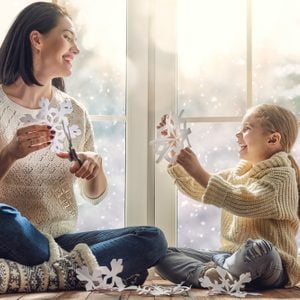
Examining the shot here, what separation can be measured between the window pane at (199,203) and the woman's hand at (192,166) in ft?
0.85

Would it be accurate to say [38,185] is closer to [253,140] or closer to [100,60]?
[100,60]

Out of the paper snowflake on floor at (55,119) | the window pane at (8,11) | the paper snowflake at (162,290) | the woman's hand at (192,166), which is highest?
the window pane at (8,11)

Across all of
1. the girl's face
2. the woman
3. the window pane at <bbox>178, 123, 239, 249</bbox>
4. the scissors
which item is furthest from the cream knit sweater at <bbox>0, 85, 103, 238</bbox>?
the girl's face

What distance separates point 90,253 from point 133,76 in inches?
24.2

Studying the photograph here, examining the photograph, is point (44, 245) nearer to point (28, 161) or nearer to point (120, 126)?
point (28, 161)

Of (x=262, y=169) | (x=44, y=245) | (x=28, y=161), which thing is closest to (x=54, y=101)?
(x=28, y=161)

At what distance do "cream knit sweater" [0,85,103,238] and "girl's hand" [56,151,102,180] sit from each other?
0.29 feet

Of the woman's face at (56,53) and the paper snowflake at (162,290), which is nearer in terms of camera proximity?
the paper snowflake at (162,290)

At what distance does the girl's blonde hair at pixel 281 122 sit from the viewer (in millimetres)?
1829

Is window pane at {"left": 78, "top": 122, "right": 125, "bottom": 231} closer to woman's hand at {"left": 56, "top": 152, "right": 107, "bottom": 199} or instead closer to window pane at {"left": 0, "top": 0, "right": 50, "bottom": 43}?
woman's hand at {"left": 56, "top": 152, "right": 107, "bottom": 199}

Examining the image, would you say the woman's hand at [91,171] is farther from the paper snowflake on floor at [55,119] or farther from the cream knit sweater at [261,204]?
the cream knit sweater at [261,204]

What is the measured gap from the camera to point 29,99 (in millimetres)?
1821

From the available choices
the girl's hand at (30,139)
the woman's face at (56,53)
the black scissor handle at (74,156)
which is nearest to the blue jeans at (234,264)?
the black scissor handle at (74,156)

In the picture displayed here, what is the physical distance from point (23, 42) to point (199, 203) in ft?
2.30
